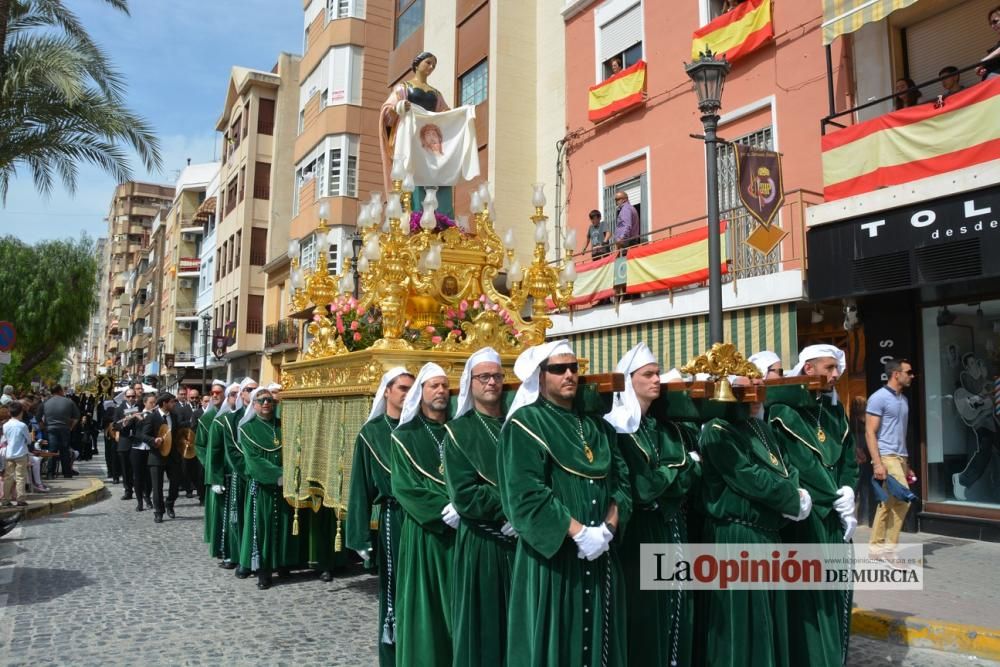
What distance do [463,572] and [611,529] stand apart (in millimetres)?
898

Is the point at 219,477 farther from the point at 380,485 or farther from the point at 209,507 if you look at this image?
the point at 380,485

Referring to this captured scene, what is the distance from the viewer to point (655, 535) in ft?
13.1

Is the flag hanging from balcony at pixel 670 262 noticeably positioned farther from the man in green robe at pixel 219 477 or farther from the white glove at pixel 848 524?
the white glove at pixel 848 524

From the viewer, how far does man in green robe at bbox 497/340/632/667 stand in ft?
10.8

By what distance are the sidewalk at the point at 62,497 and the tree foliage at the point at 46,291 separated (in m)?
23.7

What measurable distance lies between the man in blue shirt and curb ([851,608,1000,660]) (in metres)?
1.48

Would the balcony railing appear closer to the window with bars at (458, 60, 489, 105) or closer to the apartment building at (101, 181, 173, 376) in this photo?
the window with bars at (458, 60, 489, 105)

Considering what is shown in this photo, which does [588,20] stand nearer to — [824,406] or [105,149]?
[105,149]

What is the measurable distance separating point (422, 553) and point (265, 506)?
3.72 m

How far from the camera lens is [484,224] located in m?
7.53

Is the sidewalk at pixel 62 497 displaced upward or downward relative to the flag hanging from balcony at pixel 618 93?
downward

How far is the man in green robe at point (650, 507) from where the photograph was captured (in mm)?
3830

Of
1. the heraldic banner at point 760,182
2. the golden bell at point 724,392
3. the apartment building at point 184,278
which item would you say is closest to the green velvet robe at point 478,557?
the golden bell at point 724,392

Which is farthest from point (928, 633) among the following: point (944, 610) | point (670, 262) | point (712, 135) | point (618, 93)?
point (618, 93)
